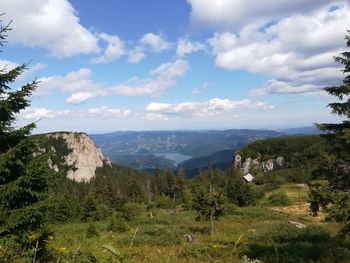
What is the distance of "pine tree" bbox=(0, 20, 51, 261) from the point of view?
1161cm

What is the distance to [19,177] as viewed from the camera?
1187 centimetres

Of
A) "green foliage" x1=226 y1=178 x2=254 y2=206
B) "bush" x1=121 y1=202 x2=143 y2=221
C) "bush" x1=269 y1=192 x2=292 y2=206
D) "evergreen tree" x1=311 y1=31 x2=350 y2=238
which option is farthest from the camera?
"green foliage" x1=226 y1=178 x2=254 y2=206

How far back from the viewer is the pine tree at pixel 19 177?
11609 millimetres

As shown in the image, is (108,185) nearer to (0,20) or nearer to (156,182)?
(156,182)

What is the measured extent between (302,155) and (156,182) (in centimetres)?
7886

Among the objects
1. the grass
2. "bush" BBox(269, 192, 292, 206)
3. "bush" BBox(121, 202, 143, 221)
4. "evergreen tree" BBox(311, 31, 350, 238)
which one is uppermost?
"evergreen tree" BBox(311, 31, 350, 238)

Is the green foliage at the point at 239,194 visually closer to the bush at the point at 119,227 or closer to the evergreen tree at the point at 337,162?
the bush at the point at 119,227

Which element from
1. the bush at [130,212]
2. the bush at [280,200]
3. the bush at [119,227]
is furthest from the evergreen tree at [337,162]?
the bush at [280,200]

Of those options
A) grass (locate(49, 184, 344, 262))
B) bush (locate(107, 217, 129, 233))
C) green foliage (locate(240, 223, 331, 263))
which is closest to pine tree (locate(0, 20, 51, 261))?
grass (locate(49, 184, 344, 262))

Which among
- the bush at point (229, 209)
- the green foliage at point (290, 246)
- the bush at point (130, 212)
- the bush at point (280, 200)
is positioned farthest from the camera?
the bush at point (280, 200)

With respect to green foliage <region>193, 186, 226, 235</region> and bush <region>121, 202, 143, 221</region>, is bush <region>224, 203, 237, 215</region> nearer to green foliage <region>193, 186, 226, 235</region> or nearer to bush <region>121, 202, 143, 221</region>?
green foliage <region>193, 186, 226, 235</region>

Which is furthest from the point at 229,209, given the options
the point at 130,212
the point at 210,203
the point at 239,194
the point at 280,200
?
the point at 280,200

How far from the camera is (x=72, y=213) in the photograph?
275ft

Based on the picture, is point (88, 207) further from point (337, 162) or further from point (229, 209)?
point (337, 162)
